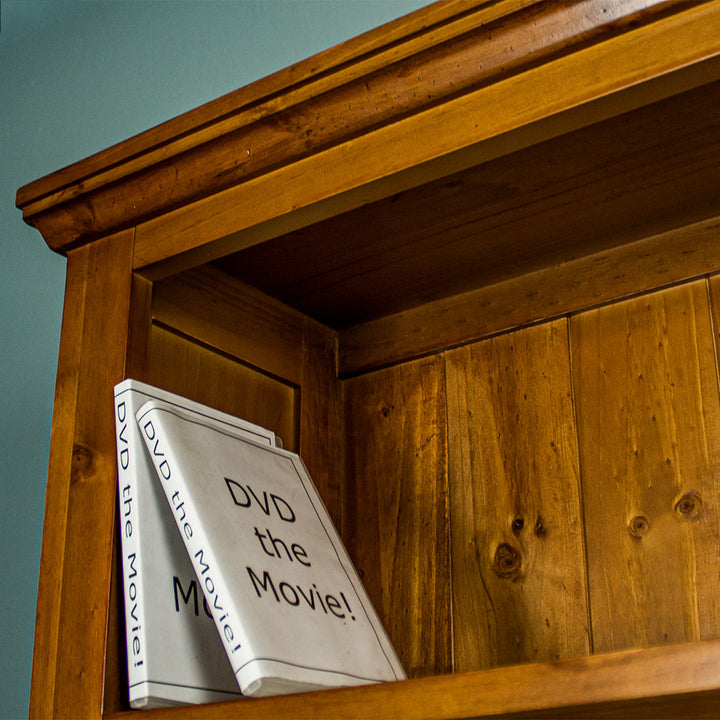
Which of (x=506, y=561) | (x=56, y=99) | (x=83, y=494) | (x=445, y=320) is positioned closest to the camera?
(x=83, y=494)

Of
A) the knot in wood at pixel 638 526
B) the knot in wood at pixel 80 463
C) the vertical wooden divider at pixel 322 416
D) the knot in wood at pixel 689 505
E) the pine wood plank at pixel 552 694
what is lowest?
the pine wood plank at pixel 552 694

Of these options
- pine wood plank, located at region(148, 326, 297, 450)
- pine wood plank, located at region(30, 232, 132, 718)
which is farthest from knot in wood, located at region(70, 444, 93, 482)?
pine wood plank, located at region(148, 326, 297, 450)

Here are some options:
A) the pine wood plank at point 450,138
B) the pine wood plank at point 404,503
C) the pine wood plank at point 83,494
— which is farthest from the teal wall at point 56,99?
the pine wood plank at point 404,503

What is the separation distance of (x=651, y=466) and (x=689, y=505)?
0.17 ft

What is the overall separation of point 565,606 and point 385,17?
59 centimetres

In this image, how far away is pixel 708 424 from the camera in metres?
0.92

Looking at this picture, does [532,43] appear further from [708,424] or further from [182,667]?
[182,667]

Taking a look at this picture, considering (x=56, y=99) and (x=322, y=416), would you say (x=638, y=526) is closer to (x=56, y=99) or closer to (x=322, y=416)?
(x=322, y=416)

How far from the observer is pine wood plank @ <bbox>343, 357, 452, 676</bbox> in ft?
3.35

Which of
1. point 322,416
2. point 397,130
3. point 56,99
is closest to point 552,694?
point 397,130

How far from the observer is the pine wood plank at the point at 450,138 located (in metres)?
0.71

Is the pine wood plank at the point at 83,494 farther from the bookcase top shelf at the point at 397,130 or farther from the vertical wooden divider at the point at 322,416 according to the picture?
the vertical wooden divider at the point at 322,416

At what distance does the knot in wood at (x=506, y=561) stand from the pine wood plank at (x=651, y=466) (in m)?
0.08

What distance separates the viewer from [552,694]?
0.62 meters
